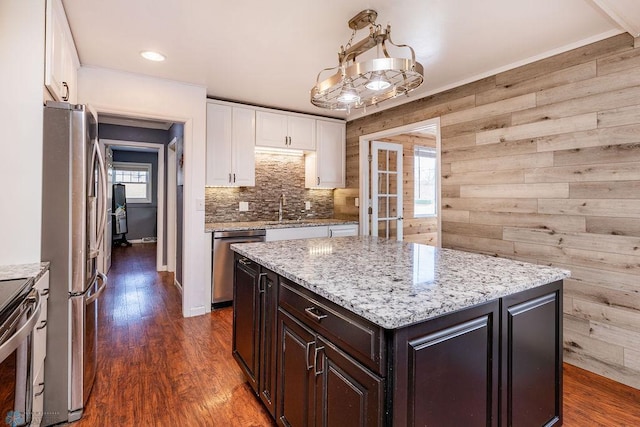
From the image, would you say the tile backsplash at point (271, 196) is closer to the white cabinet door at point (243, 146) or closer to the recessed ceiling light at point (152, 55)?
the white cabinet door at point (243, 146)

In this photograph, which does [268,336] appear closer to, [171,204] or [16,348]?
[16,348]

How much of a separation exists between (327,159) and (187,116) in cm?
202

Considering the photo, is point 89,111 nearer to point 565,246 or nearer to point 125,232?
point 565,246

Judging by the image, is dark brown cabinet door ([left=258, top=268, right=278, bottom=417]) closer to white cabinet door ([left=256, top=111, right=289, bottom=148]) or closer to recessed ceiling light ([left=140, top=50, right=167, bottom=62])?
recessed ceiling light ([left=140, top=50, right=167, bottom=62])

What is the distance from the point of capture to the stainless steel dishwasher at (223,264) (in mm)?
3580

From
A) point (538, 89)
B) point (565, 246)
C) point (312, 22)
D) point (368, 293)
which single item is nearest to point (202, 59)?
point (312, 22)

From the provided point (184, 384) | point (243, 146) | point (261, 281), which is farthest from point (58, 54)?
point (184, 384)

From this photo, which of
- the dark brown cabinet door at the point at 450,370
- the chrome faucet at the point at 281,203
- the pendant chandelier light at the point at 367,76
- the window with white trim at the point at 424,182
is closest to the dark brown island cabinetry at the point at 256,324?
the dark brown cabinet door at the point at 450,370

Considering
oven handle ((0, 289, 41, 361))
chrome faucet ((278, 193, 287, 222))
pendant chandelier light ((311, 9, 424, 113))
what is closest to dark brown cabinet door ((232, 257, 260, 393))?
oven handle ((0, 289, 41, 361))

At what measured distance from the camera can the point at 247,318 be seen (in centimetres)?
204

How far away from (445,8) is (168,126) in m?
4.36

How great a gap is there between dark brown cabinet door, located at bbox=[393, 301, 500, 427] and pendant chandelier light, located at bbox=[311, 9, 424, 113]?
3.79 ft

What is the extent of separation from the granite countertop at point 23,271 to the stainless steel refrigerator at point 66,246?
0.08 m

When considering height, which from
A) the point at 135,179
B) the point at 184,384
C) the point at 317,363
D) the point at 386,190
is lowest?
the point at 184,384
